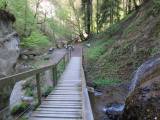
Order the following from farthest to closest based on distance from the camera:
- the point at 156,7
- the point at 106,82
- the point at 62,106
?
the point at 156,7 < the point at 106,82 < the point at 62,106

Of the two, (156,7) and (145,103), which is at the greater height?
(156,7)

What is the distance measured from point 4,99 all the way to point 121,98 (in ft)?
22.0

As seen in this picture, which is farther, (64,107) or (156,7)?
(156,7)

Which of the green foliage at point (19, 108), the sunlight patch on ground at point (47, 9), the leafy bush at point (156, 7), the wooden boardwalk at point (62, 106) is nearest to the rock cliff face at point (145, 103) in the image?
the wooden boardwalk at point (62, 106)

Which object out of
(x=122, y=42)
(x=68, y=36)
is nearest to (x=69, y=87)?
(x=122, y=42)

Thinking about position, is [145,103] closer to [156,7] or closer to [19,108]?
[19,108]

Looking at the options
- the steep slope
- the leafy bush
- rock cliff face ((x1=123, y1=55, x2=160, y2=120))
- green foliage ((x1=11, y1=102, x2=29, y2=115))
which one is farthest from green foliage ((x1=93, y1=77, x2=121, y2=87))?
green foliage ((x1=11, y1=102, x2=29, y2=115))

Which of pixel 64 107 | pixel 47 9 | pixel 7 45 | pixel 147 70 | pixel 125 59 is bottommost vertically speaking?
pixel 64 107

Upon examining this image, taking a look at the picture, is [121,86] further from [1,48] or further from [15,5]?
[15,5]

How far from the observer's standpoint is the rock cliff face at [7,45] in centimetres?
1055

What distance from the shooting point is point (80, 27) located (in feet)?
186

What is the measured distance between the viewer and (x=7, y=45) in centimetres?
1151

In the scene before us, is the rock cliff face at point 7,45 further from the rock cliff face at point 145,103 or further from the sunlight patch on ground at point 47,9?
the sunlight patch on ground at point 47,9

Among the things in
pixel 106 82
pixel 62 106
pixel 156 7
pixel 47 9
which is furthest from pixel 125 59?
pixel 47 9
